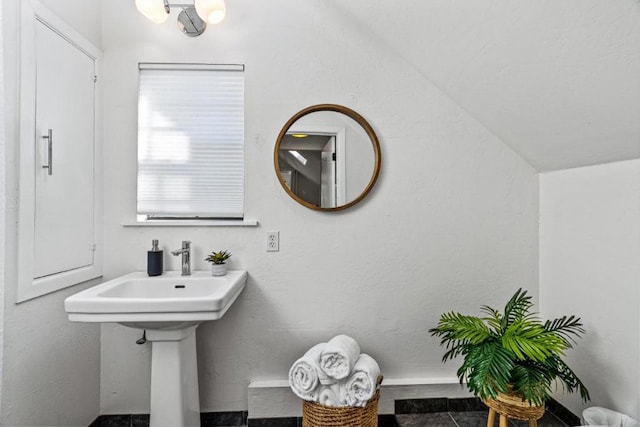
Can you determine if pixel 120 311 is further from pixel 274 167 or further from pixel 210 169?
pixel 274 167

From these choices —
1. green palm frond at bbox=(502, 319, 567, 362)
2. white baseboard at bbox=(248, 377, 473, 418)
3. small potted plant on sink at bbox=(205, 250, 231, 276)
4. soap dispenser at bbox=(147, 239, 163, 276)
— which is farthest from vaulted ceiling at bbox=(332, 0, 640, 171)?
soap dispenser at bbox=(147, 239, 163, 276)

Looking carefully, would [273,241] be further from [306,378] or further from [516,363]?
[516,363]

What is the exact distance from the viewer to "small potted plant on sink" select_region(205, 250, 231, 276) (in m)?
1.70

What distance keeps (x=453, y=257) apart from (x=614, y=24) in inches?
46.7

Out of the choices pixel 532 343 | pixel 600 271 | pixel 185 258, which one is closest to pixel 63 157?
pixel 185 258

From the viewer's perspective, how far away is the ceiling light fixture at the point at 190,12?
1.56m

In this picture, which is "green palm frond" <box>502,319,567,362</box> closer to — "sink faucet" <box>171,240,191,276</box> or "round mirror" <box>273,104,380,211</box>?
"round mirror" <box>273,104,380,211</box>

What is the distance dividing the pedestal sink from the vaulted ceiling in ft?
4.75

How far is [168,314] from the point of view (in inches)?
51.9

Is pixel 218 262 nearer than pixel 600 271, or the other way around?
pixel 600 271

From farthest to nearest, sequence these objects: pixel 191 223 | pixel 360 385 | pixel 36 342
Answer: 1. pixel 191 223
2. pixel 360 385
3. pixel 36 342

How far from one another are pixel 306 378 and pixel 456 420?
83cm

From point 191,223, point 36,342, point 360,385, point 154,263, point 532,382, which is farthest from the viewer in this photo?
point 191,223

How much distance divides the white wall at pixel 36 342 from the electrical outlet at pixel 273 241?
91cm
